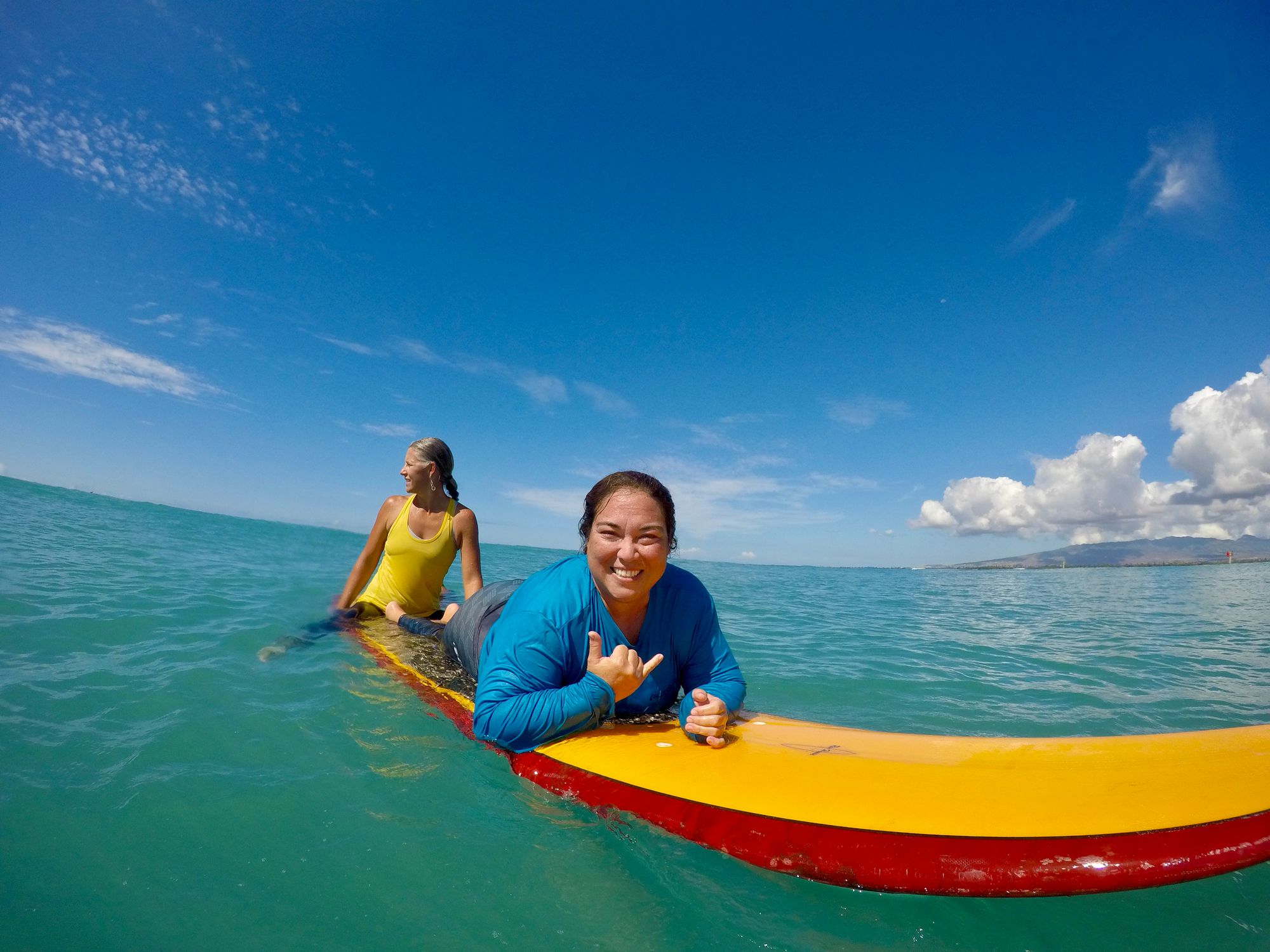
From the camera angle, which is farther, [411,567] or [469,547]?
[411,567]

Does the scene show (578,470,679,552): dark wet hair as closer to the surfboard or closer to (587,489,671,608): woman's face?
(587,489,671,608): woman's face

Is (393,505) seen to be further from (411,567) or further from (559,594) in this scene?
(559,594)

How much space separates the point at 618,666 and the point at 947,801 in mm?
1364

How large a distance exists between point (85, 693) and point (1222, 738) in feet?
20.0

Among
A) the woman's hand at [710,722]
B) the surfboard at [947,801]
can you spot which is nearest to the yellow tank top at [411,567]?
the surfboard at [947,801]

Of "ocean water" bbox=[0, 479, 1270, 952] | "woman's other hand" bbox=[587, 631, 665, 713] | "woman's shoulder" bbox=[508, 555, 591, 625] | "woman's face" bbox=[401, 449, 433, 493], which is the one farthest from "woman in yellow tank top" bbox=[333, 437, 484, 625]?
"woman's other hand" bbox=[587, 631, 665, 713]

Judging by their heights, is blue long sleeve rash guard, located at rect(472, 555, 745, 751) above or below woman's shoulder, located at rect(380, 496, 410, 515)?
below

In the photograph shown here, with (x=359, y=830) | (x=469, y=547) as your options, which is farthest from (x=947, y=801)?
(x=469, y=547)

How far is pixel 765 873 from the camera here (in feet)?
6.43

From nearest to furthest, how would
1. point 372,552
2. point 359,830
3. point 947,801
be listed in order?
point 947,801, point 359,830, point 372,552

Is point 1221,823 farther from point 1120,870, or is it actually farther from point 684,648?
point 684,648

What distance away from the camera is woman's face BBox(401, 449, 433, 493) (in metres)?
4.96

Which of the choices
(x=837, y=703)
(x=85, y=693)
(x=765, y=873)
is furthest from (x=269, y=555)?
(x=765, y=873)

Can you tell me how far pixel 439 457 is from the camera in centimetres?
511
